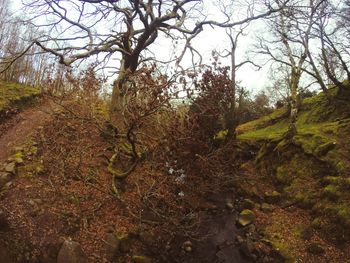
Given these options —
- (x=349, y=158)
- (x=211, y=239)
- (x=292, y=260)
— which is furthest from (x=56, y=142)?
(x=349, y=158)

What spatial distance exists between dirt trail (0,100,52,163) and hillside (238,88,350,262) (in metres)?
8.67

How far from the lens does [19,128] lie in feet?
42.9

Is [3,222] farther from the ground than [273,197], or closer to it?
closer to it

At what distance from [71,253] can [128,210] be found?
2.32 meters

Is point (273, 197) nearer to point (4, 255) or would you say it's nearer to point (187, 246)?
point (187, 246)

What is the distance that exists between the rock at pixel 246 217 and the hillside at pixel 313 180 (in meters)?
0.62

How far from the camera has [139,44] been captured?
1376 cm

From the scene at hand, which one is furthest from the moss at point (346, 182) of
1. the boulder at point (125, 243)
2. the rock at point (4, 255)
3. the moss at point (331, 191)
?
the rock at point (4, 255)

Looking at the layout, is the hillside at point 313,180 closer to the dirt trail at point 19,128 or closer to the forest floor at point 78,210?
the forest floor at point 78,210

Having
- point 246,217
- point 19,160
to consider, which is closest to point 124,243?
point 19,160

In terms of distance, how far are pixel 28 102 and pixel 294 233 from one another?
12028 millimetres

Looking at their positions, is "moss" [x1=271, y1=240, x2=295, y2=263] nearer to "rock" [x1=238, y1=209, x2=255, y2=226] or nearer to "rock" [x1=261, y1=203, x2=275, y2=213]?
"rock" [x1=238, y1=209, x2=255, y2=226]

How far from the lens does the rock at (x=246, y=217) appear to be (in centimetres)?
1138

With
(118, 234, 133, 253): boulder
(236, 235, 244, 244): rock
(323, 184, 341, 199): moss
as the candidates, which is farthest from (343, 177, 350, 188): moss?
(118, 234, 133, 253): boulder
